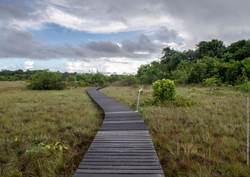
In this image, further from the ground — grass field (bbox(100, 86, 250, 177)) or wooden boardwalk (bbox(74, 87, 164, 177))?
wooden boardwalk (bbox(74, 87, 164, 177))

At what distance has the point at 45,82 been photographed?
2197 cm

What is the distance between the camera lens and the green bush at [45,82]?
2155cm

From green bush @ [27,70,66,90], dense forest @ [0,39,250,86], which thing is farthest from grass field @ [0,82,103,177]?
dense forest @ [0,39,250,86]

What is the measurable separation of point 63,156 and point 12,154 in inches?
49.4

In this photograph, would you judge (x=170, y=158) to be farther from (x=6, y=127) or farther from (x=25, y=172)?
(x=6, y=127)

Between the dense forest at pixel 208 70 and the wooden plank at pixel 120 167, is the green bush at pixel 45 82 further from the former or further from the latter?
the wooden plank at pixel 120 167

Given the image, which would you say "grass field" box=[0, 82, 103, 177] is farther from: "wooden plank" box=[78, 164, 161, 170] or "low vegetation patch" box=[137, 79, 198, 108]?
"low vegetation patch" box=[137, 79, 198, 108]

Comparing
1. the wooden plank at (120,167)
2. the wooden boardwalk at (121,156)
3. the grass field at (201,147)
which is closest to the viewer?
the wooden boardwalk at (121,156)

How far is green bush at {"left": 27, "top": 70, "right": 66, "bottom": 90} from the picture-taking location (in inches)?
848

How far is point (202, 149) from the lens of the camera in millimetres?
3789

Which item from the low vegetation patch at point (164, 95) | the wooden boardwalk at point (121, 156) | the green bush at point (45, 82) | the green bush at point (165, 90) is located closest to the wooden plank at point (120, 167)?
the wooden boardwalk at point (121, 156)

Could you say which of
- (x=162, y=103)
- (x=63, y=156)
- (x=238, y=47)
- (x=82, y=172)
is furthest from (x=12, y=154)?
(x=238, y=47)

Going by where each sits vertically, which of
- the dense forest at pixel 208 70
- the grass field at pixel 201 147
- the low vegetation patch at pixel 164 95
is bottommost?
the grass field at pixel 201 147

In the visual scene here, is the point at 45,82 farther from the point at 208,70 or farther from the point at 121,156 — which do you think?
the point at 208,70
